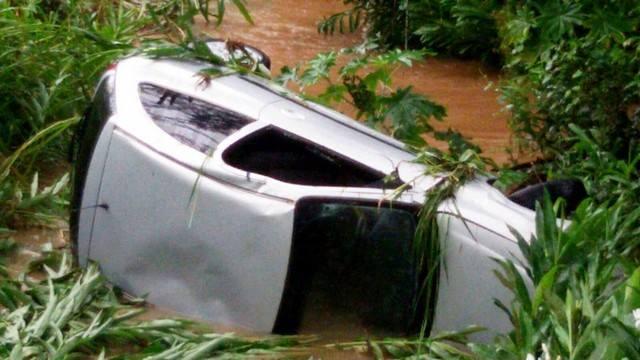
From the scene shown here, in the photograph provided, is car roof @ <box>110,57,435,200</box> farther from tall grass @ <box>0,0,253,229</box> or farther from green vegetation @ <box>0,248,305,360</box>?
tall grass @ <box>0,0,253,229</box>

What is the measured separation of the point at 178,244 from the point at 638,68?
302 cm

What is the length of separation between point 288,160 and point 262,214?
441 millimetres

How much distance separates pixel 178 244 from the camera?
539cm

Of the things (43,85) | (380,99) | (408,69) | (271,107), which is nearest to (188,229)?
(271,107)

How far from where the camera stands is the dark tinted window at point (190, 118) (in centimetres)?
557

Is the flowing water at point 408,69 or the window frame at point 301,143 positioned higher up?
the window frame at point 301,143

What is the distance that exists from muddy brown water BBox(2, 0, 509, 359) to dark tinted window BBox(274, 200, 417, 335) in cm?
10

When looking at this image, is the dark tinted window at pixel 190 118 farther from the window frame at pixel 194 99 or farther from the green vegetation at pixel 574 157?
the green vegetation at pixel 574 157

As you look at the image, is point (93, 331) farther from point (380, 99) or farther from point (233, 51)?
point (380, 99)

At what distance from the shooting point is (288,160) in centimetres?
557

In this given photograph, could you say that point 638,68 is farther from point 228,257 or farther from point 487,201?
point 228,257

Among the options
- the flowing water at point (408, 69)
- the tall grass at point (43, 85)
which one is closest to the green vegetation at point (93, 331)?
the tall grass at point (43, 85)

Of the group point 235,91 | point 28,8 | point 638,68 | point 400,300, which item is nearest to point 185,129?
point 235,91

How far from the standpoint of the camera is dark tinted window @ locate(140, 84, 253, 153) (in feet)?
18.3
